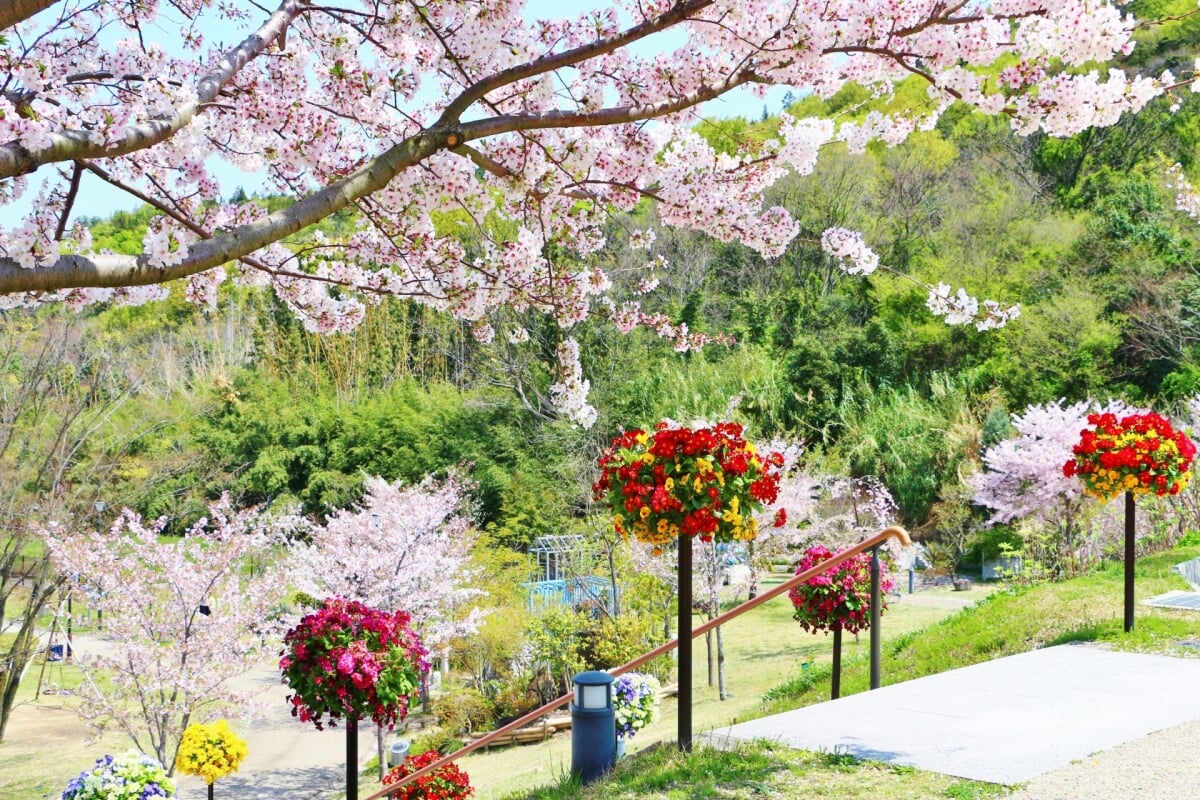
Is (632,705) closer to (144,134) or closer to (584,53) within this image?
(584,53)

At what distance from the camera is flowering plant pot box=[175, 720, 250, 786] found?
25.9ft

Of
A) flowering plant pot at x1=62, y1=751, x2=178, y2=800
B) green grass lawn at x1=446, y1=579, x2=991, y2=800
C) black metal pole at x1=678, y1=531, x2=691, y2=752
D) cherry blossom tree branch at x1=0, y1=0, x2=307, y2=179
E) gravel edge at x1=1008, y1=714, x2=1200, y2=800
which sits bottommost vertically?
green grass lawn at x1=446, y1=579, x2=991, y2=800

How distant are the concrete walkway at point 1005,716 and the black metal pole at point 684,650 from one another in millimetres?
238

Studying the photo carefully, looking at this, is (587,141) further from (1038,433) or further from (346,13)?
(1038,433)

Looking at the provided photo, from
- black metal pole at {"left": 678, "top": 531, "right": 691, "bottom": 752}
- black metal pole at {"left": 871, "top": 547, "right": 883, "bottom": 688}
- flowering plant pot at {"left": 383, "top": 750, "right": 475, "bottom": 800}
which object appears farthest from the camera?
flowering plant pot at {"left": 383, "top": 750, "right": 475, "bottom": 800}

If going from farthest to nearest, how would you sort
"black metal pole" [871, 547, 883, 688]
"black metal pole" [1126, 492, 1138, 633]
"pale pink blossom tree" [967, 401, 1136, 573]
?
1. "pale pink blossom tree" [967, 401, 1136, 573]
2. "black metal pole" [1126, 492, 1138, 633]
3. "black metal pole" [871, 547, 883, 688]

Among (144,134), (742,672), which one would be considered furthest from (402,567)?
(144,134)

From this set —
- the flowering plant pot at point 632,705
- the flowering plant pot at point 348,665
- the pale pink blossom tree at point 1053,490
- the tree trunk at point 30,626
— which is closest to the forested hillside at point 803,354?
the tree trunk at point 30,626

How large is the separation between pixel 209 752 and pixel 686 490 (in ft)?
20.2

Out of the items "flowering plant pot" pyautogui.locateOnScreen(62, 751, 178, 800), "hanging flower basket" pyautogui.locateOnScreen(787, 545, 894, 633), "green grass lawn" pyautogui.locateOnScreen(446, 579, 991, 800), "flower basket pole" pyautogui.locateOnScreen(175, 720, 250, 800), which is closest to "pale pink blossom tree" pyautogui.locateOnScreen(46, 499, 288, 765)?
"flower basket pole" pyautogui.locateOnScreen(175, 720, 250, 800)

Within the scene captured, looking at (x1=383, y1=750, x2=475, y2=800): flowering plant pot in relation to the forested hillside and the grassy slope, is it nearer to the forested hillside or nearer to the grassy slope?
the grassy slope

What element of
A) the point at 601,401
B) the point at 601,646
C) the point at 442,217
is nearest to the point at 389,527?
the point at 601,646

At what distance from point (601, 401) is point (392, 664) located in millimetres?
19088

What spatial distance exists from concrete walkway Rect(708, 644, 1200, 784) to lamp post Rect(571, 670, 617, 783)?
53 centimetres
